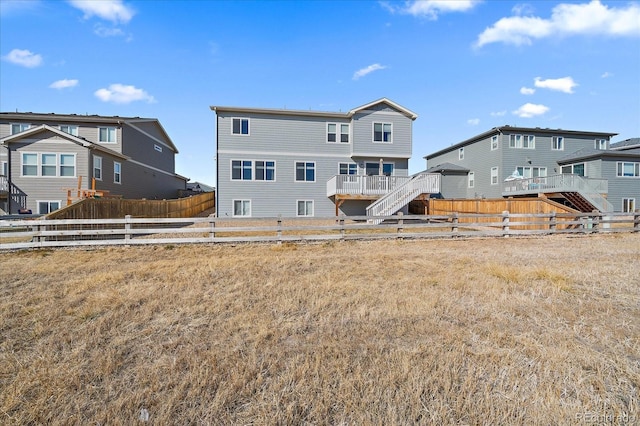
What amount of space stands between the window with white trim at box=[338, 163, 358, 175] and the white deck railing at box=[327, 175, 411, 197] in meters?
2.01

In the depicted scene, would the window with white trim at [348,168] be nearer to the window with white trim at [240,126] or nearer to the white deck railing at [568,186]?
the window with white trim at [240,126]

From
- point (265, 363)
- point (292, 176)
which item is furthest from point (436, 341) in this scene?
point (292, 176)

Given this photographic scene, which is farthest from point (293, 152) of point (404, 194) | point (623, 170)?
point (623, 170)

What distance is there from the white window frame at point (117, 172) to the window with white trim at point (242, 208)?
32.2 feet

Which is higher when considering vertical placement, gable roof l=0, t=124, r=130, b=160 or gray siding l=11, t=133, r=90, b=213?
gable roof l=0, t=124, r=130, b=160

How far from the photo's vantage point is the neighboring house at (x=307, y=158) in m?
20.2

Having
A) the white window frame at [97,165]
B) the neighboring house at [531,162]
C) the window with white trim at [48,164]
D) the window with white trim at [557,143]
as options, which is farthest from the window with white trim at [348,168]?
the window with white trim at [557,143]

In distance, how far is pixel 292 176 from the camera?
2114 cm

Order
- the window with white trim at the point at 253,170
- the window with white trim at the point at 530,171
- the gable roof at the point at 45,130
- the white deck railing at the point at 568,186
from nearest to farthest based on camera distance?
the gable roof at the point at 45,130 < the white deck railing at the point at 568,186 < the window with white trim at the point at 253,170 < the window with white trim at the point at 530,171

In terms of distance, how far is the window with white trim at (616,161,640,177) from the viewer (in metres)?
25.7

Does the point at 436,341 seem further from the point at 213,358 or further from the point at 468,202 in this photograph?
the point at 468,202

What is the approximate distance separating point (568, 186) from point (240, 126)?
2333 cm

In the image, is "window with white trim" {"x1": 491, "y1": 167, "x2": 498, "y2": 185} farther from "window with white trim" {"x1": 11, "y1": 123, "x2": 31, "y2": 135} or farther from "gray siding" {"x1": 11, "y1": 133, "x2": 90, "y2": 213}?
"window with white trim" {"x1": 11, "y1": 123, "x2": 31, "y2": 135}

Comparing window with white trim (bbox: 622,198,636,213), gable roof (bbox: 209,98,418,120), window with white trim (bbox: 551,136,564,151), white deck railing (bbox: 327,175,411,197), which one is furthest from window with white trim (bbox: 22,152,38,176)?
window with white trim (bbox: 622,198,636,213)
